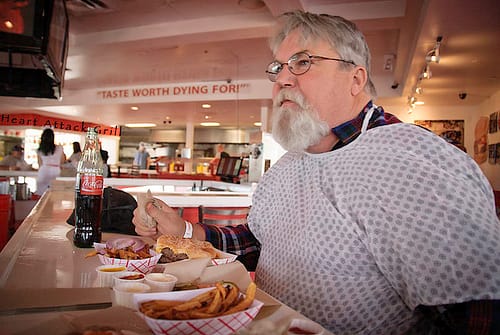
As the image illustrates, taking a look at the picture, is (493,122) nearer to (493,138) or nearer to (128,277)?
(493,138)

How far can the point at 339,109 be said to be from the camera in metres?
1.45

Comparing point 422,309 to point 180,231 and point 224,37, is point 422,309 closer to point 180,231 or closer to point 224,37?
point 180,231

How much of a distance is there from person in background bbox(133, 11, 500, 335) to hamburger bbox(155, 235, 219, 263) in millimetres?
248

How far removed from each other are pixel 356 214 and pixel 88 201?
980mm

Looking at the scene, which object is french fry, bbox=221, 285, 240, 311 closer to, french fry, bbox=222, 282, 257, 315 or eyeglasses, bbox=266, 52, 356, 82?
french fry, bbox=222, 282, 257, 315

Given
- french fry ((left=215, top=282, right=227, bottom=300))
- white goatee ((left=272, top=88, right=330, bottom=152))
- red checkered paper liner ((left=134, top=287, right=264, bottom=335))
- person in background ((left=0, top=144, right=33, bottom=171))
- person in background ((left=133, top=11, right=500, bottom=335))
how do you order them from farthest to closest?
person in background ((left=0, top=144, right=33, bottom=171)) < white goatee ((left=272, top=88, right=330, bottom=152)) < person in background ((left=133, top=11, right=500, bottom=335)) < french fry ((left=215, top=282, right=227, bottom=300)) < red checkered paper liner ((left=134, top=287, right=264, bottom=335))

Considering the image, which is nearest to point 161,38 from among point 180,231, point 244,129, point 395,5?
point 395,5

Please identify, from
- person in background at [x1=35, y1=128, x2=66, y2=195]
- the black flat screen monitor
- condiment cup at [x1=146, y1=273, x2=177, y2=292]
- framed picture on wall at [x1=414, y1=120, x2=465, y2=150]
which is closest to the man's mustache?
condiment cup at [x1=146, y1=273, x2=177, y2=292]

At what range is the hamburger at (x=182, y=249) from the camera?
1177mm

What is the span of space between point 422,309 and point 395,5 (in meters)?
3.91

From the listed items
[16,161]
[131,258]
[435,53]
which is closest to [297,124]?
[131,258]

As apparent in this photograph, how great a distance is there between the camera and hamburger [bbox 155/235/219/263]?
1.18 meters

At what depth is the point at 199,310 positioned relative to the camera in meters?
0.68

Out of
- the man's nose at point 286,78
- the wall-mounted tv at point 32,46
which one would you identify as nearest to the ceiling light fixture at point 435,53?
the man's nose at point 286,78
